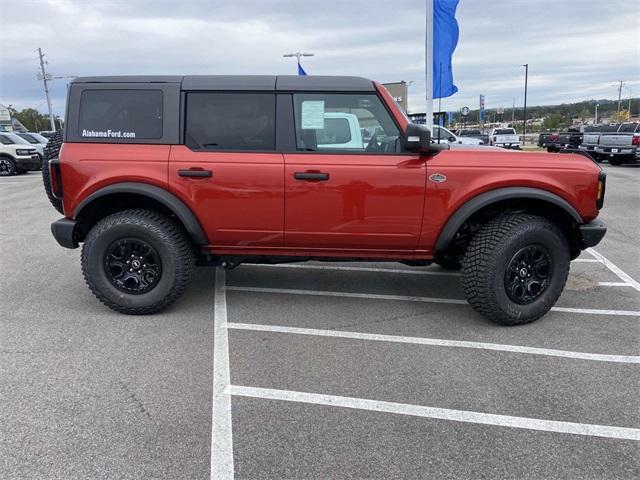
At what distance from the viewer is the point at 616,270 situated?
231 inches

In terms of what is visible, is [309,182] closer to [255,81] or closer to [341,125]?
[341,125]

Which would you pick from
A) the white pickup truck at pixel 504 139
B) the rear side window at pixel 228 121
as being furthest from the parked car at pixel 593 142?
the rear side window at pixel 228 121

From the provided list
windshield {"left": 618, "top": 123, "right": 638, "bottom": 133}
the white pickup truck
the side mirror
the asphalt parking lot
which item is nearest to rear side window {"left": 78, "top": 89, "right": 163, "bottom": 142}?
the asphalt parking lot

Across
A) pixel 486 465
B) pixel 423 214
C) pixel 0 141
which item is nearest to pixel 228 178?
pixel 423 214

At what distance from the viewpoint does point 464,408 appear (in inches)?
118

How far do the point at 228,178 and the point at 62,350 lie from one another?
180 centimetres

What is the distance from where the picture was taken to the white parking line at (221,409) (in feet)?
8.18

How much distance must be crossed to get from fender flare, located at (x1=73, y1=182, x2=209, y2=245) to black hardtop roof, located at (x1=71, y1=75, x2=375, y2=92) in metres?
0.88

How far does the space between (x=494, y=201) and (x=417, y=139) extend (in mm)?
790

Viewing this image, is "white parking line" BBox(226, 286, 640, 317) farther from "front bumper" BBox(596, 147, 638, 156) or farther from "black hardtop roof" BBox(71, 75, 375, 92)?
"front bumper" BBox(596, 147, 638, 156)

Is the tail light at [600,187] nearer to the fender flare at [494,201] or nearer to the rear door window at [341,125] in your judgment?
the fender flare at [494,201]

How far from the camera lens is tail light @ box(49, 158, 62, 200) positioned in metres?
4.18

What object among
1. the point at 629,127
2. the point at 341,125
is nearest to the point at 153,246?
the point at 341,125

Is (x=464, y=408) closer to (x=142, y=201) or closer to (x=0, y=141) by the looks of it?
(x=142, y=201)
